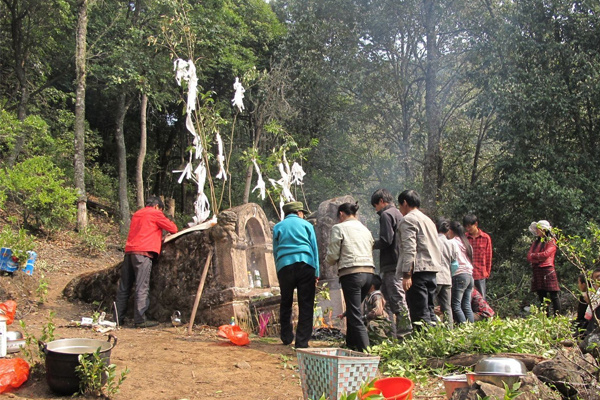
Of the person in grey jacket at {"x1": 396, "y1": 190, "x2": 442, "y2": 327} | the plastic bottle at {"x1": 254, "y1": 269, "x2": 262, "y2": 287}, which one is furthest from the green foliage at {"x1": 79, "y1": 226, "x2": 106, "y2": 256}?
the person in grey jacket at {"x1": 396, "y1": 190, "x2": 442, "y2": 327}

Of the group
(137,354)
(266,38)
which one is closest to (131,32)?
(266,38)

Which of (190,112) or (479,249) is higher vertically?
(190,112)

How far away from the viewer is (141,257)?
22.8 ft

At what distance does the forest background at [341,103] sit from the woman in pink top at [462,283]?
10.7ft

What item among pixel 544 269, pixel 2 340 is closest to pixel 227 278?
pixel 2 340

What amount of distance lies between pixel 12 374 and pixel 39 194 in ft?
30.9

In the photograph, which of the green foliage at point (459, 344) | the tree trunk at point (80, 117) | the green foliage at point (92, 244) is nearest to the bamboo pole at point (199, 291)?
the green foliage at point (459, 344)

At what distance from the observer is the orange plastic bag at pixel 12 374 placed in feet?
12.3

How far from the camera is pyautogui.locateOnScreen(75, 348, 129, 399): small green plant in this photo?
12.0ft

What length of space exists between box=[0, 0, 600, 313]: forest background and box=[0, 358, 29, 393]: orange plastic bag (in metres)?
4.29

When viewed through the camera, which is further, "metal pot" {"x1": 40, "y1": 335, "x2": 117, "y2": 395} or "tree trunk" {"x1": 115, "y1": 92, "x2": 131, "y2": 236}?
"tree trunk" {"x1": 115, "y1": 92, "x2": 131, "y2": 236}

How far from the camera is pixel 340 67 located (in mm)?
18250

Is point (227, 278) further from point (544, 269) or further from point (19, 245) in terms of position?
point (544, 269)

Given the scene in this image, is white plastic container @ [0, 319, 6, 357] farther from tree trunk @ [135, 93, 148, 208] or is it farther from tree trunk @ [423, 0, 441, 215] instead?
tree trunk @ [135, 93, 148, 208]
